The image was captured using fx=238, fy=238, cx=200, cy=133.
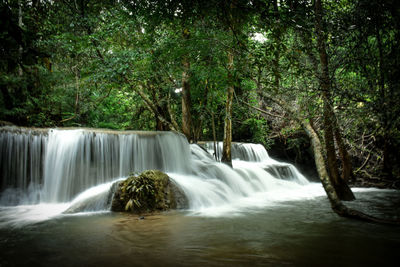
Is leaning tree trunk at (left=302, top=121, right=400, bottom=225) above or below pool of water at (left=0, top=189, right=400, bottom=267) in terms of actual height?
above

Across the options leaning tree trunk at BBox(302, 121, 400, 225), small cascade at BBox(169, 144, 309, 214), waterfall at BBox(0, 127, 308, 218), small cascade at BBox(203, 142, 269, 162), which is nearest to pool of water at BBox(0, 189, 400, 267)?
leaning tree trunk at BBox(302, 121, 400, 225)

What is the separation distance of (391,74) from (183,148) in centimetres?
801

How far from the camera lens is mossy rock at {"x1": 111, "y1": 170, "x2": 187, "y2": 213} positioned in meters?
5.70

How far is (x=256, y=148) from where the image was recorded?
14773mm

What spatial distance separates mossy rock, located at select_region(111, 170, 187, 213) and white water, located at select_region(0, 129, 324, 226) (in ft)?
1.18

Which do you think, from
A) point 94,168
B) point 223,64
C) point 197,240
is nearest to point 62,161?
point 94,168

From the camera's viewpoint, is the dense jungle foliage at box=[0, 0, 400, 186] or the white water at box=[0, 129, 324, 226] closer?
the dense jungle foliage at box=[0, 0, 400, 186]

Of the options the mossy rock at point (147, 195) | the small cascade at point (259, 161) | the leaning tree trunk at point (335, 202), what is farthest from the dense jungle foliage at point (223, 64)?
the mossy rock at point (147, 195)

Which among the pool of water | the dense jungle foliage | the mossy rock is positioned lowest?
the pool of water

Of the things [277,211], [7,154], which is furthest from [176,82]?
[277,211]

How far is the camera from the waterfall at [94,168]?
716cm

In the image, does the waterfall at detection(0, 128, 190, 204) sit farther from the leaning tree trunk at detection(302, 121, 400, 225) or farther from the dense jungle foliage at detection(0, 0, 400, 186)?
the leaning tree trunk at detection(302, 121, 400, 225)

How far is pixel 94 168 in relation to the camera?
Answer: 8188mm

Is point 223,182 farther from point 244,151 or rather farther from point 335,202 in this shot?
point 244,151
